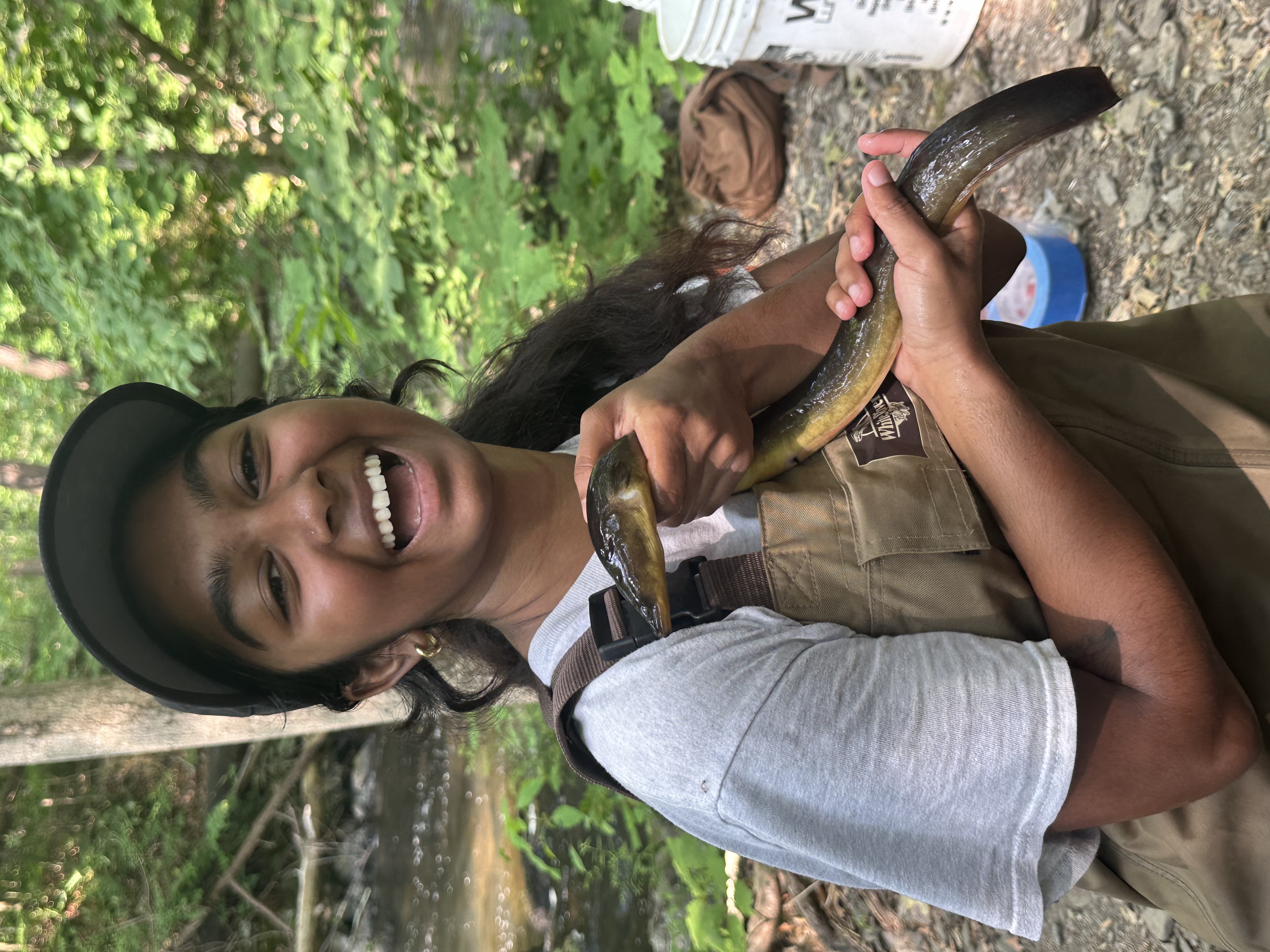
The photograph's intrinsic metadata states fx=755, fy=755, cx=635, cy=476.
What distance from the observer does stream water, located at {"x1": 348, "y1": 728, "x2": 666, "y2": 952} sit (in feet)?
14.4

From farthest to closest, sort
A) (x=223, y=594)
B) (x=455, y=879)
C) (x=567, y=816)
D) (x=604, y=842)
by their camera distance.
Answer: (x=455, y=879) < (x=604, y=842) < (x=567, y=816) < (x=223, y=594)

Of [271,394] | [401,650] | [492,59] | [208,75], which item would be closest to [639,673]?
[401,650]

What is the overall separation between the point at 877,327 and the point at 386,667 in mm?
1464

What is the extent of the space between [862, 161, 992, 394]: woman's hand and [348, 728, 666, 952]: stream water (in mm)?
3910

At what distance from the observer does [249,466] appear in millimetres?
1730

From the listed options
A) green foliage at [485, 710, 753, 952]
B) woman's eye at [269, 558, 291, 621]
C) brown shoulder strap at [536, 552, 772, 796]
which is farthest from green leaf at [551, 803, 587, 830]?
woman's eye at [269, 558, 291, 621]

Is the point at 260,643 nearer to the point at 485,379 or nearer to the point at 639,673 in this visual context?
the point at 639,673

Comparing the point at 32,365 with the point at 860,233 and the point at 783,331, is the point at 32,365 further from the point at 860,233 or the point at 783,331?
the point at 860,233

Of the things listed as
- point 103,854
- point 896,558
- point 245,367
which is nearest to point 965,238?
point 896,558

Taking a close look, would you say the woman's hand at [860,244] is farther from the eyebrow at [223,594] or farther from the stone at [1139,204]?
the stone at [1139,204]

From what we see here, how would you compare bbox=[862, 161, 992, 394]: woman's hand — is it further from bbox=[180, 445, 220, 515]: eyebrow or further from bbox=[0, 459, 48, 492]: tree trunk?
bbox=[0, 459, 48, 492]: tree trunk

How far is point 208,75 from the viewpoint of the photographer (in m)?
4.59

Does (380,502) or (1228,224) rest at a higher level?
(1228,224)

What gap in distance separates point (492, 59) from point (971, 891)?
472cm
